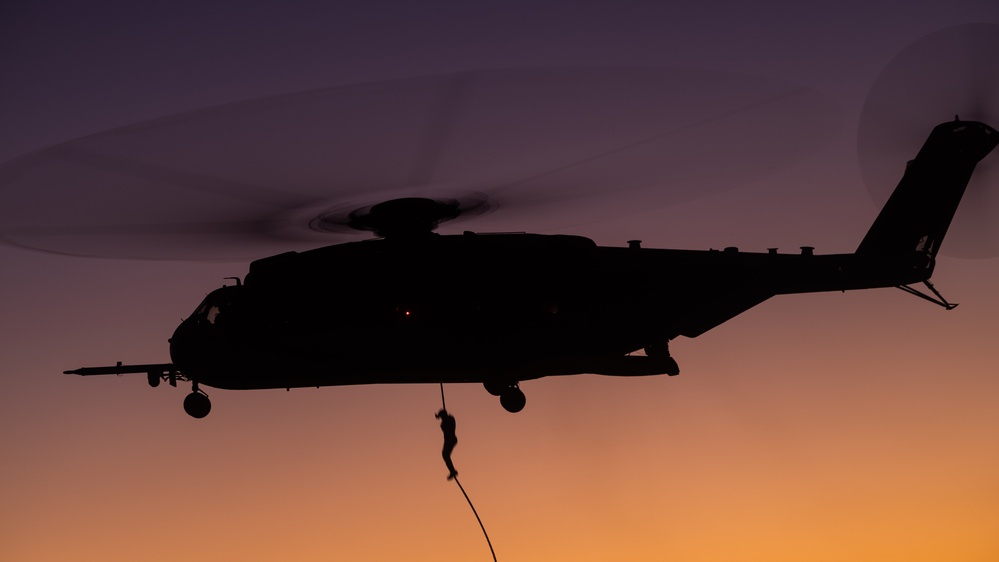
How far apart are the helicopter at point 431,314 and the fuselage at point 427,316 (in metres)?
0.01

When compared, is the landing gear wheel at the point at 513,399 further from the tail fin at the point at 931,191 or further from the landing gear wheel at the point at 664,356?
the tail fin at the point at 931,191

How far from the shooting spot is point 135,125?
30.4 ft

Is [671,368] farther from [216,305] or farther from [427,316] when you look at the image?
[216,305]

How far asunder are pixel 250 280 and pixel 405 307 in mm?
1979

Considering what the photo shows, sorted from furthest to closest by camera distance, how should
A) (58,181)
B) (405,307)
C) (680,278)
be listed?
1. (680,278)
2. (405,307)
3. (58,181)

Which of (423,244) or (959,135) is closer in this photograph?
(423,244)

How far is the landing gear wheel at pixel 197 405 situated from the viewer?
12.6 metres

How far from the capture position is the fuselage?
11.8 metres

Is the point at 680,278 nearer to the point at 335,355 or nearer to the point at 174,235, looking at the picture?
the point at 335,355

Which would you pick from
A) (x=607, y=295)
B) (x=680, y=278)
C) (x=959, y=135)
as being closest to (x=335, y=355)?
Result: (x=607, y=295)

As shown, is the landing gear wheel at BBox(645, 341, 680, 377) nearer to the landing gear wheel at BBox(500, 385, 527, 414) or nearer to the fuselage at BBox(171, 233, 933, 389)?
A: the fuselage at BBox(171, 233, 933, 389)

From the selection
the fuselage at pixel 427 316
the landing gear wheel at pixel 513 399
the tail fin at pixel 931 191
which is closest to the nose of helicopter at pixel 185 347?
the fuselage at pixel 427 316

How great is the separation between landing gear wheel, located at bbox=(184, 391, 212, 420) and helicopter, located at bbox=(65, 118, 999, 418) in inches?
0.7

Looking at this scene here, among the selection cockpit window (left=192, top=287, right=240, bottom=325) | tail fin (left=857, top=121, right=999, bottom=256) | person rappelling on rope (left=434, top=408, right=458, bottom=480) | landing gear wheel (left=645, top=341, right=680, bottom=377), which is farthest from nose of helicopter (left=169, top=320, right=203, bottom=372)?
tail fin (left=857, top=121, right=999, bottom=256)
